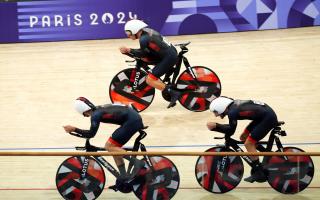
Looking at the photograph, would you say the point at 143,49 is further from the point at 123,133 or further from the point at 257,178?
the point at 257,178

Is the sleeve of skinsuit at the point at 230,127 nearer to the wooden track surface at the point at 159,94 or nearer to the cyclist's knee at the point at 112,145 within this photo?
the wooden track surface at the point at 159,94

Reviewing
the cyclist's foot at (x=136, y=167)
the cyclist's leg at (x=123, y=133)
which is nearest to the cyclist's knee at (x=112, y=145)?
the cyclist's leg at (x=123, y=133)

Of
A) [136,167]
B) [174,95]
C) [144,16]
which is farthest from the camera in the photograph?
[144,16]

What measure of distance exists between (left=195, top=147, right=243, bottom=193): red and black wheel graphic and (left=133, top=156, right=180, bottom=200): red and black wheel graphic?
0.25 m

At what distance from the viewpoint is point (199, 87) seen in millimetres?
8609

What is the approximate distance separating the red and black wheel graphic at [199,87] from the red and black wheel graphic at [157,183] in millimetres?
2639


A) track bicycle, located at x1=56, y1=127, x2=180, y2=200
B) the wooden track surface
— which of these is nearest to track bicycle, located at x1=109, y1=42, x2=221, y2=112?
the wooden track surface

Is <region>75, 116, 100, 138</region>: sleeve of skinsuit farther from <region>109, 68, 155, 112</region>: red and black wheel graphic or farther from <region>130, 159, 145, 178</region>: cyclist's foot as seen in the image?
<region>109, 68, 155, 112</region>: red and black wheel graphic

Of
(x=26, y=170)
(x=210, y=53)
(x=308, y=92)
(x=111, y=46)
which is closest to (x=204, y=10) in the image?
(x=210, y=53)

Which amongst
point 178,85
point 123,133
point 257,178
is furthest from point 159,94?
point 257,178

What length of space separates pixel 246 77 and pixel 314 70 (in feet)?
3.37

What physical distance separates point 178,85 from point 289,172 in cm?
277

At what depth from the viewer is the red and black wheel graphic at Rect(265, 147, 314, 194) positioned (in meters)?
5.80

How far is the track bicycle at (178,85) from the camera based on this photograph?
28.0 ft
